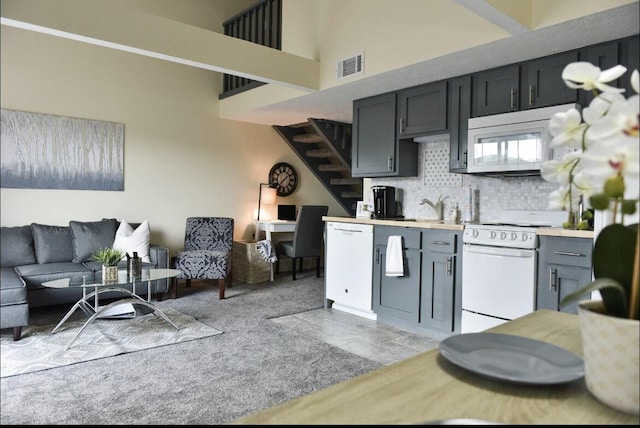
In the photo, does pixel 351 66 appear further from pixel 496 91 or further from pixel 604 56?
pixel 604 56

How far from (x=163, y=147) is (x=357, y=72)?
2731mm

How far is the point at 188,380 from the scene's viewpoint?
8.65 feet

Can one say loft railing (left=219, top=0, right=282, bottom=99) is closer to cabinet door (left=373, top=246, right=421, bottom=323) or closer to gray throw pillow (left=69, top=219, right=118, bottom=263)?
gray throw pillow (left=69, top=219, right=118, bottom=263)

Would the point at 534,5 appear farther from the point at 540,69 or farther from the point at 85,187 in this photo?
the point at 85,187

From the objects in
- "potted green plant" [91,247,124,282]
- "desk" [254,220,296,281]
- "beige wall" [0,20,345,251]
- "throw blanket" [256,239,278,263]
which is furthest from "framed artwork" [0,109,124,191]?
"desk" [254,220,296,281]

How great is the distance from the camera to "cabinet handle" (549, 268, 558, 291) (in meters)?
2.92

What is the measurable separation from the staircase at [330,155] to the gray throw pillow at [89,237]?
2.76m

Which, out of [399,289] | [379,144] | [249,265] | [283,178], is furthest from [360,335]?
[283,178]

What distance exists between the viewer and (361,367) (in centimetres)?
291

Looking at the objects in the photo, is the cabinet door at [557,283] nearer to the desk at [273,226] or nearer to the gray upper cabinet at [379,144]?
the gray upper cabinet at [379,144]

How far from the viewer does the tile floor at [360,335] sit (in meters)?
3.25

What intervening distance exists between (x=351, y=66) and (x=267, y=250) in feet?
8.70


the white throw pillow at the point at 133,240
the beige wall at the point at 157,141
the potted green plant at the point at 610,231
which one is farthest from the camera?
the white throw pillow at the point at 133,240

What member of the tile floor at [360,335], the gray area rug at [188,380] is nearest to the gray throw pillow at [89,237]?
the gray area rug at [188,380]
